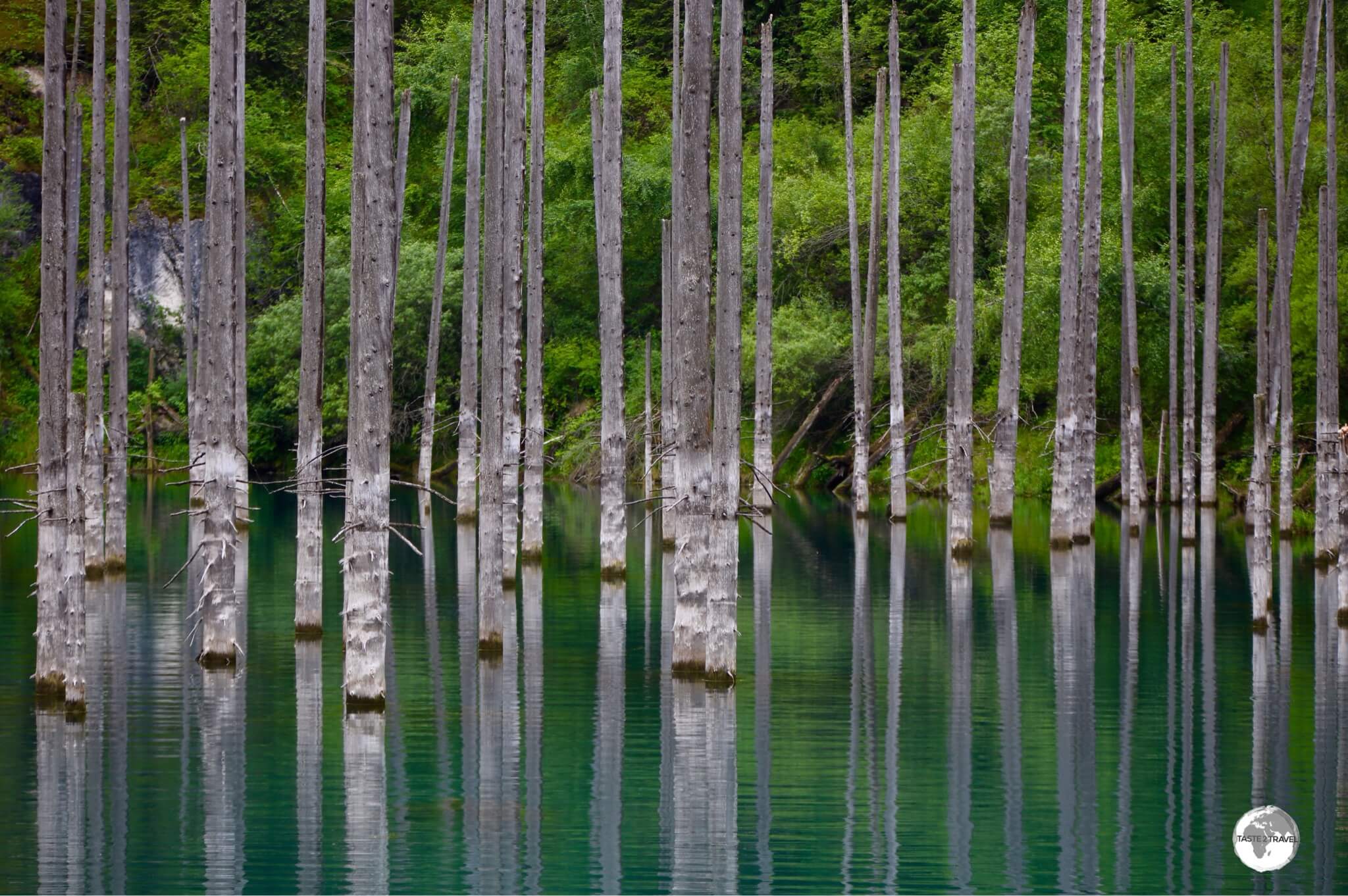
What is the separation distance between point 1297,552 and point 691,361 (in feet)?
62.7

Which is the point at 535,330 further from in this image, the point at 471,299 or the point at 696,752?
the point at 696,752

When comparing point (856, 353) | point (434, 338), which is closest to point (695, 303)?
point (856, 353)

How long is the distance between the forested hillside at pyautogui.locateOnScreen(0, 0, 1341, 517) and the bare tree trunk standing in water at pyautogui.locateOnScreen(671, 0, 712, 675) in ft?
77.5

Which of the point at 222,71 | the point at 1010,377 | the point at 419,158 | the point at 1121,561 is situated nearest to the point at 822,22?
the point at 419,158

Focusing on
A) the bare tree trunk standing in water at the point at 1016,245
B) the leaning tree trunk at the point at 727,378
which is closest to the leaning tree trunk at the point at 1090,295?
the bare tree trunk standing in water at the point at 1016,245

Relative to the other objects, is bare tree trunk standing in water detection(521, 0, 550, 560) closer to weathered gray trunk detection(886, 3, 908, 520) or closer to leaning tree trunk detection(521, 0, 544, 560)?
leaning tree trunk detection(521, 0, 544, 560)

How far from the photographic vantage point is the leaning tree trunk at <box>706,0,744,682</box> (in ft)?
53.6

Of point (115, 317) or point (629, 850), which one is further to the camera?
point (115, 317)

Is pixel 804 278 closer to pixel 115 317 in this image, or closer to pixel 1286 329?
pixel 1286 329

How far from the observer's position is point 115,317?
85.1 feet

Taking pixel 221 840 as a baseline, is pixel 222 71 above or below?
above

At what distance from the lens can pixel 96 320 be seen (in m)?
23.6

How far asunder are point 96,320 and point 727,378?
1016 cm

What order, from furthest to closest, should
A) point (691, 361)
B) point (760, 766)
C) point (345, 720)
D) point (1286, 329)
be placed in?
1. point (1286, 329)
2. point (691, 361)
3. point (345, 720)
4. point (760, 766)
